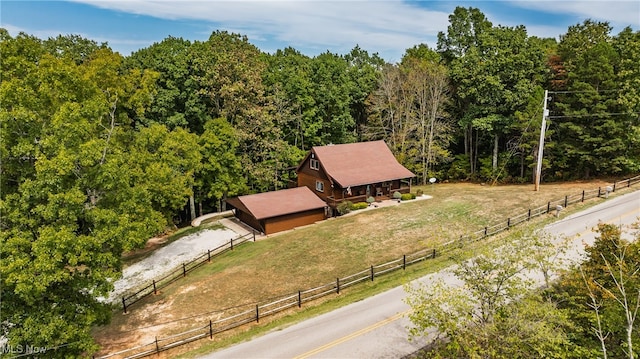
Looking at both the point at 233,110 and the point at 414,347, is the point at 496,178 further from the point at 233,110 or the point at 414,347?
the point at 414,347

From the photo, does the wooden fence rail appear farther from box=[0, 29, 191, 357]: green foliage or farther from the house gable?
the house gable

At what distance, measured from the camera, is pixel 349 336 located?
52.7 ft

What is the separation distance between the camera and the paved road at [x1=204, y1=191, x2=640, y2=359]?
49.6 feet

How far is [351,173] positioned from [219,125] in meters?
13.1

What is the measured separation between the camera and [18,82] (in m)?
15.9

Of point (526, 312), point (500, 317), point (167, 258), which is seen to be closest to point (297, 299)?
point (500, 317)

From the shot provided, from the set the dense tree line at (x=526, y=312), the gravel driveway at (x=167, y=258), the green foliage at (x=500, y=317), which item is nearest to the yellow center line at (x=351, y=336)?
the dense tree line at (x=526, y=312)

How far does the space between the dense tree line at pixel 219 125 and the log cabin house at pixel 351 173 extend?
5.67m

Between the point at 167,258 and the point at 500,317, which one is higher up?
the point at 500,317

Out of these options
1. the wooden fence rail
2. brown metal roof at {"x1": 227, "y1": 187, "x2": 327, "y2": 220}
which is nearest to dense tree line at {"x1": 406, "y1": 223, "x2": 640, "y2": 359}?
the wooden fence rail

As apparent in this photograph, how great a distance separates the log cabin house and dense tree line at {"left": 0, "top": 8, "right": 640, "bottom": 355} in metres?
5.67

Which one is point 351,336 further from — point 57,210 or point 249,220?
point 249,220

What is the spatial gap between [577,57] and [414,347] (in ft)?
119

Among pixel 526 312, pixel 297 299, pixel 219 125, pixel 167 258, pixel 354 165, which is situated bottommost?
pixel 167 258
